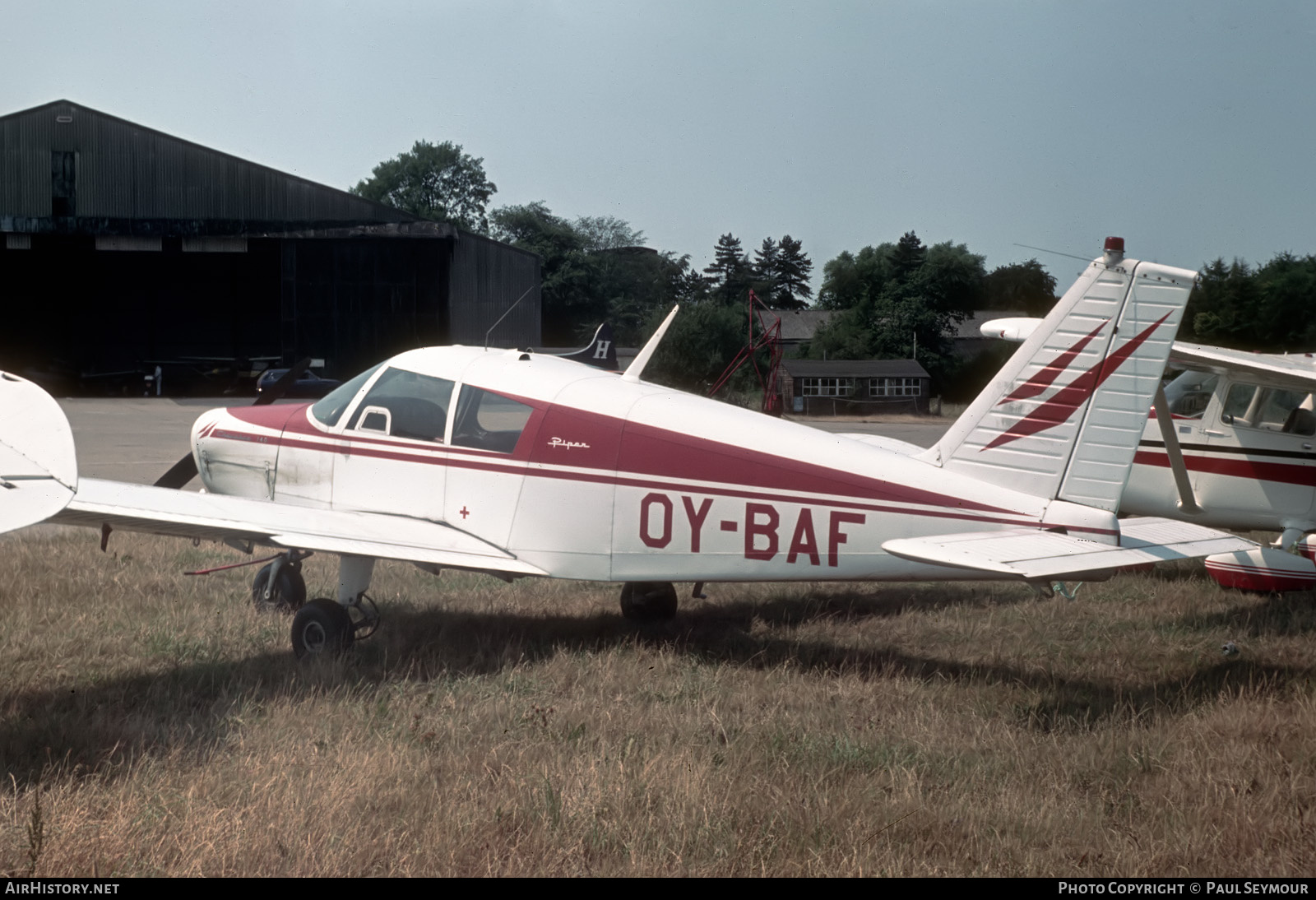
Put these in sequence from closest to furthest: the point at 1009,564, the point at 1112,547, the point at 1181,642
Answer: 1. the point at 1009,564
2. the point at 1112,547
3. the point at 1181,642

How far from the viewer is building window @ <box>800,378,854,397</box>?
47.9 meters

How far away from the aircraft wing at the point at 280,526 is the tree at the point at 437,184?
9960 cm

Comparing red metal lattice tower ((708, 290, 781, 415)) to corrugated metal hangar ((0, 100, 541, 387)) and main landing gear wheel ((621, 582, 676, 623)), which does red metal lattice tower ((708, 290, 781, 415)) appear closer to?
corrugated metal hangar ((0, 100, 541, 387))

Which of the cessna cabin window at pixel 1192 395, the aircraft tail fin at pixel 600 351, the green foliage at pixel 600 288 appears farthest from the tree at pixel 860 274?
the cessna cabin window at pixel 1192 395

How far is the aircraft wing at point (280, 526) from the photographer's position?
6.63 metres

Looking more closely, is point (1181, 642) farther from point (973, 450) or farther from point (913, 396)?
point (913, 396)

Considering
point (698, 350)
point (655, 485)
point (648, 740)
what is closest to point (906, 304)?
point (698, 350)

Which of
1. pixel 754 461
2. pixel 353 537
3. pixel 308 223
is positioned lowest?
pixel 353 537

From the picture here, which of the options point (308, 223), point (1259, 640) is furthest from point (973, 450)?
point (308, 223)

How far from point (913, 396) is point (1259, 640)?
40.1 m

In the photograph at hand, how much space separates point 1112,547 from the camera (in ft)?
19.8

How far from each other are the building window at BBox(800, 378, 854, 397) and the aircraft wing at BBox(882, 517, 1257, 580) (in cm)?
4145

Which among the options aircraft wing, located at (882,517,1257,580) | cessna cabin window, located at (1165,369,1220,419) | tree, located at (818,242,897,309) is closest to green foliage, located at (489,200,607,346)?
tree, located at (818,242,897,309)
